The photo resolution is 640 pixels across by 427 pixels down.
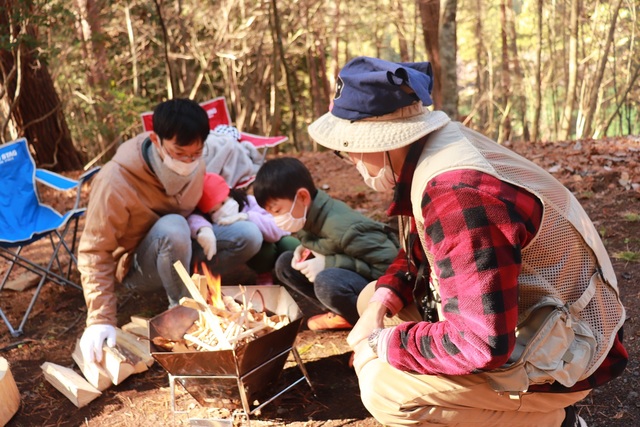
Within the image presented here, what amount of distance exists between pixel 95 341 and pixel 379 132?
1.92 metres

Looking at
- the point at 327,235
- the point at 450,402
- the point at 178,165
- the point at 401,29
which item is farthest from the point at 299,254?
the point at 401,29

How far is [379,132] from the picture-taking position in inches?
69.5

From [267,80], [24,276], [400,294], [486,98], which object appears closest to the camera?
[400,294]

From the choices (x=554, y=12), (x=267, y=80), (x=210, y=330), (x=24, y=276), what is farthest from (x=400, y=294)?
(x=554, y=12)

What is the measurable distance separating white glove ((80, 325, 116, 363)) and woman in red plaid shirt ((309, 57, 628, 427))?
151 cm

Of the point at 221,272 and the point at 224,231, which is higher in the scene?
the point at 224,231

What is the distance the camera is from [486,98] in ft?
70.7

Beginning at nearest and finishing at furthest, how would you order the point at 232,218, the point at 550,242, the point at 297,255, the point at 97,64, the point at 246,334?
the point at 550,242
the point at 246,334
the point at 297,255
the point at 232,218
the point at 97,64

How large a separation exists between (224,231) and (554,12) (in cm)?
1947

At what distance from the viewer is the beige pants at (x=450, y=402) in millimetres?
1801

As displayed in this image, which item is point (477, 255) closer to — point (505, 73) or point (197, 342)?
point (197, 342)

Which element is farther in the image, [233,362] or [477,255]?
[233,362]

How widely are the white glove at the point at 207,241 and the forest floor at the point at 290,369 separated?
0.60 metres

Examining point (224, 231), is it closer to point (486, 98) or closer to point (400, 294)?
point (400, 294)
